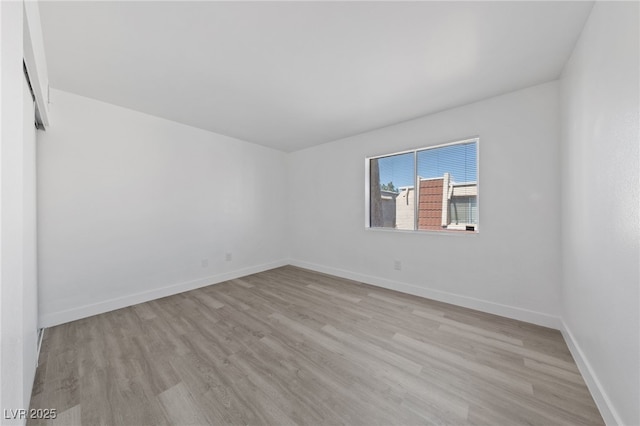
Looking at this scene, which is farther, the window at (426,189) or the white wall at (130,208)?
the window at (426,189)

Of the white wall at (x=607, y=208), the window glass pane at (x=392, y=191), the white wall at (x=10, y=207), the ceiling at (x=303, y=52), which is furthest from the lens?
the window glass pane at (x=392, y=191)

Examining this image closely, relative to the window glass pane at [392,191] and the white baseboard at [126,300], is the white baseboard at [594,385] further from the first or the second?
the white baseboard at [126,300]

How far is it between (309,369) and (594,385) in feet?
5.95

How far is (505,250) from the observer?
7.97ft

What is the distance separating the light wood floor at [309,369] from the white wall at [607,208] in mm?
315

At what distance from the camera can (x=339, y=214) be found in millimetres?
3977

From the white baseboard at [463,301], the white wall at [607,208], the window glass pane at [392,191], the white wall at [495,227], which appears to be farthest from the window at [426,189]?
the white wall at [607,208]

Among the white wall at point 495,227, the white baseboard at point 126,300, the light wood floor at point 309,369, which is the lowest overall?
the light wood floor at point 309,369

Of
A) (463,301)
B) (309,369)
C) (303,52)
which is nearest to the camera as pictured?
(309,369)

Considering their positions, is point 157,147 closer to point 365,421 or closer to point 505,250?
point 365,421

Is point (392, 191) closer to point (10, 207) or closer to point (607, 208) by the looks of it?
point (607, 208)

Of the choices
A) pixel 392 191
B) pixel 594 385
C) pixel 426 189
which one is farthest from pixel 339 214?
pixel 594 385

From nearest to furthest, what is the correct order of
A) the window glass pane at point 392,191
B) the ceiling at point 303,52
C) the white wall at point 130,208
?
1. the ceiling at point 303,52
2. the white wall at point 130,208
3. the window glass pane at point 392,191

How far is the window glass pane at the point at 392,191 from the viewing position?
128 inches
